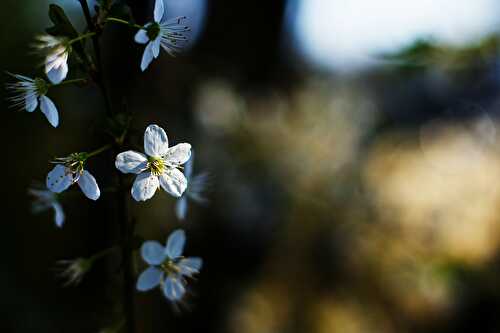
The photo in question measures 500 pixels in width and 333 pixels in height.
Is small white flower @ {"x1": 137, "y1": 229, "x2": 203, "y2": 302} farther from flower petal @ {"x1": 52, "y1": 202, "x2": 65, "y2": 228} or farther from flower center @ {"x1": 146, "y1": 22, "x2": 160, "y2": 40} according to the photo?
flower center @ {"x1": 146, "y1": 22, "x2": 160, "y2": 40}

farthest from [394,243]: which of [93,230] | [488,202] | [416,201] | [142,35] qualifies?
[142,35]

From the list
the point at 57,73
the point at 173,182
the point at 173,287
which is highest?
the point at 57,73

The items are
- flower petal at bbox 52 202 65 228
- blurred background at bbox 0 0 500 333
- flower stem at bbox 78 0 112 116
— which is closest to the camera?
flower stem at bbox 78 0 112 116

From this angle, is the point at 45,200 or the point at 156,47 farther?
the point at 45,200

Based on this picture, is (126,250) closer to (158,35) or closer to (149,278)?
(149,278)

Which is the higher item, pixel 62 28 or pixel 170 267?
pixel 62 28

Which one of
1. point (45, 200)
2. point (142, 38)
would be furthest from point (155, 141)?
point (45, 200)

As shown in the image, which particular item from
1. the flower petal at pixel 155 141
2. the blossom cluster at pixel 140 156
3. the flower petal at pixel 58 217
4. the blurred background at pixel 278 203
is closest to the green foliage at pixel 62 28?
the blossom cluster at pixel 140 156

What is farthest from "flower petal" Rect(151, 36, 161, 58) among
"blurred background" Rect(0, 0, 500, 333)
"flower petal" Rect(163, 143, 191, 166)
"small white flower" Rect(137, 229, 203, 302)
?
"blurred background" Rect(0, 0, 500, 333)

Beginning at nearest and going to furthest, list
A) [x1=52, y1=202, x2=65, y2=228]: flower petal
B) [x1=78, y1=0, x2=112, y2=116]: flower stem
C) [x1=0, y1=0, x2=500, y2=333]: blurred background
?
[x1=78, y1=0, x2=112, y2=116]: flower stem, [x1=52, y1=202, x2=65, y2=228]: flower petal, [x1=0, y1=0, x2=500, y2=333]: blurred background
